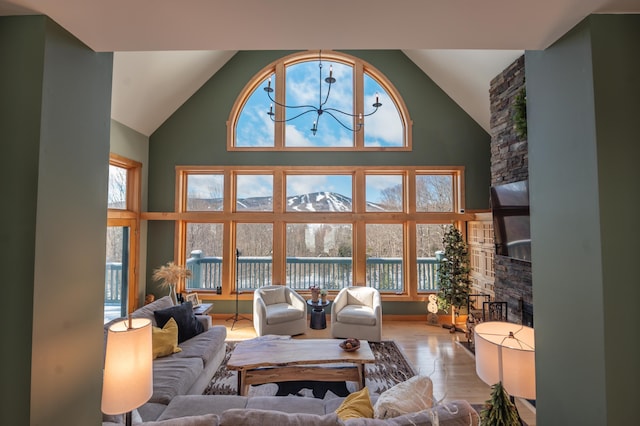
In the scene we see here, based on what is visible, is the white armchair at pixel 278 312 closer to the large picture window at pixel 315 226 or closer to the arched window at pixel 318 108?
the large picture window at pixel 315 226

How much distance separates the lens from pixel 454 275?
527 cm

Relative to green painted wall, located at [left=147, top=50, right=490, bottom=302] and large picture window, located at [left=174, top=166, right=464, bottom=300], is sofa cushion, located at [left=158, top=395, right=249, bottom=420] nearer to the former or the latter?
large picture window, located at [left=174, top=166, right=464, bottom=300]

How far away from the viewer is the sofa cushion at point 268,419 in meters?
1.54

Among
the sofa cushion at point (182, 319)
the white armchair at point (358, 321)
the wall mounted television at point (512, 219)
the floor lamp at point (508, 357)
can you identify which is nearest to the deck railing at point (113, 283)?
the sofa cushion at point (182, 319)

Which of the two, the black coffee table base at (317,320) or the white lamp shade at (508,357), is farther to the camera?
the black coffee table base at (317,320)

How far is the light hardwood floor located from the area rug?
0.56 ft

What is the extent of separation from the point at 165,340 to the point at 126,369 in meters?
1.79

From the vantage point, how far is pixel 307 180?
6.00 meters

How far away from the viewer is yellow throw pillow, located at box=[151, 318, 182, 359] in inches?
119

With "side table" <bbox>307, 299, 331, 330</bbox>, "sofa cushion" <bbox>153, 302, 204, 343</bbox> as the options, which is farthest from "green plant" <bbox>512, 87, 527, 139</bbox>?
"sofa cushion" <bbox>153, 302, 204, 343</bbox>

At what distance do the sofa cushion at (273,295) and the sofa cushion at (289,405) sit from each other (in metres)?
2.67
